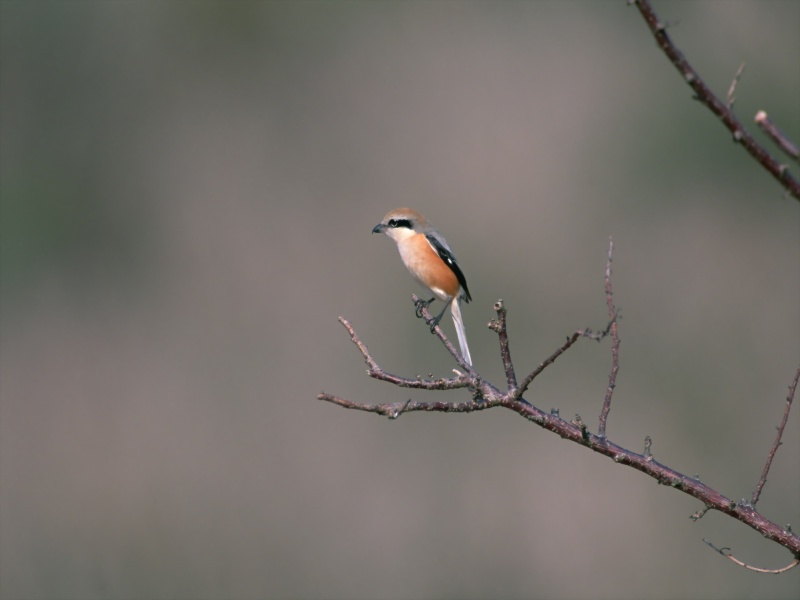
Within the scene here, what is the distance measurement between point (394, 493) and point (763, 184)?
→ 16.9 ft

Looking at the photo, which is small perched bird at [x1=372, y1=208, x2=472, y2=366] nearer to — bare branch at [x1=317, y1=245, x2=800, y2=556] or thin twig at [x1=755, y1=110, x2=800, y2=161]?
bare branch at [x1=317, y1=245, x2=800, y2=556]

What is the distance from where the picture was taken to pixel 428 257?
361cm

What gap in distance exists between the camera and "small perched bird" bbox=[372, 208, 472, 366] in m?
3.60

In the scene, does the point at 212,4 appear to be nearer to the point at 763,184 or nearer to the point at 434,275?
the point at 763,184

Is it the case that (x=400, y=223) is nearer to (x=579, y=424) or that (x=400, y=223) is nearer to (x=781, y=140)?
(x=579, y=424)

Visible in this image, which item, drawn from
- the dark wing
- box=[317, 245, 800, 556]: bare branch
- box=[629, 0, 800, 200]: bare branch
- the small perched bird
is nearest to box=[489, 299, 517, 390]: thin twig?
box=[317, 245, 800, 556]: bare branch

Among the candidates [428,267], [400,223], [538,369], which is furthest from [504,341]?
[400,223]

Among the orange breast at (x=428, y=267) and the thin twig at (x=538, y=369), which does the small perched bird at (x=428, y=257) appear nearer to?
the orange breast at (x=428, y=267)

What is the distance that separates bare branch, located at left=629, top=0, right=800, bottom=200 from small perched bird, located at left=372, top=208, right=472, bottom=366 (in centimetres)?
223

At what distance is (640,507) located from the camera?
787 cm

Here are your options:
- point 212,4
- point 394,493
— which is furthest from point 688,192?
point 212,4

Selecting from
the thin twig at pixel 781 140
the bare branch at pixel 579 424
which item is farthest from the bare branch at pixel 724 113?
the bare branch at pixel 579 424

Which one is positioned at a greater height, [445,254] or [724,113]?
[724,113]

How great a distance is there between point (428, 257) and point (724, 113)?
237 centimetres
